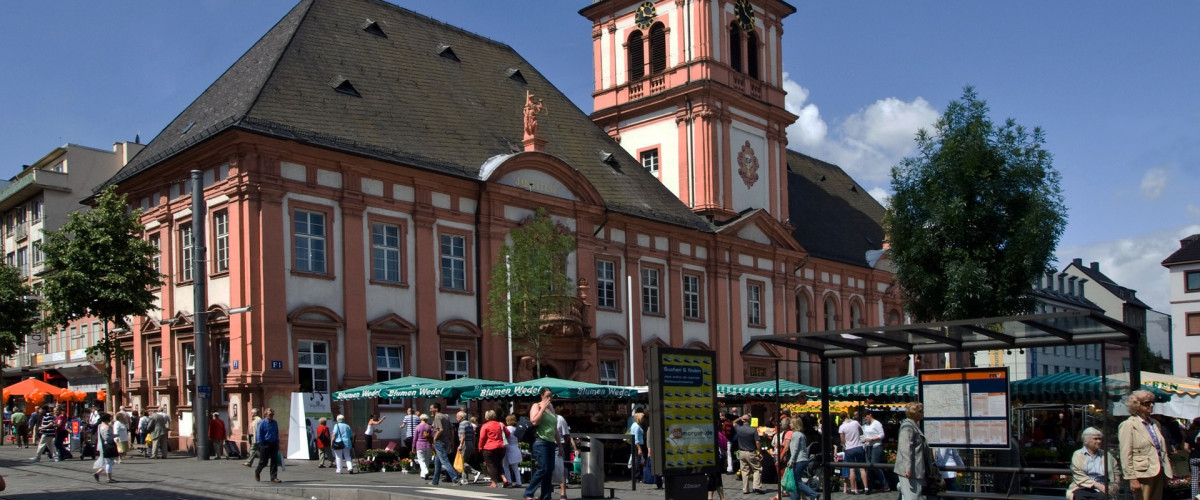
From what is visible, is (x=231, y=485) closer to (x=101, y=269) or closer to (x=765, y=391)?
(x=101, y=269)

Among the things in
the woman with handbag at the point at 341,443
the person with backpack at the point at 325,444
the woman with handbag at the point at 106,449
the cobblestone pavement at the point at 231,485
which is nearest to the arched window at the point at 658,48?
the cobblestone pavement at the point at 231,485

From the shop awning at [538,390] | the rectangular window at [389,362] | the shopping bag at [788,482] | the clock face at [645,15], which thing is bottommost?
the shopping bag at [788,482]

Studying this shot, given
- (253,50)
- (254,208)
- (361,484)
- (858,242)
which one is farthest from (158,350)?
(858,242)

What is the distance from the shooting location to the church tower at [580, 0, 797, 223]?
4375 centimetres

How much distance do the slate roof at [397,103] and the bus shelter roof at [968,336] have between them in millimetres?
17307

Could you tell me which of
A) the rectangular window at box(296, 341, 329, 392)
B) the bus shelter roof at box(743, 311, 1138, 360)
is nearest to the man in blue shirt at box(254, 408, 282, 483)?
the rectangular window at box(296, 341, 329, 392)

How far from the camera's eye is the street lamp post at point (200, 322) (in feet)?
87.9

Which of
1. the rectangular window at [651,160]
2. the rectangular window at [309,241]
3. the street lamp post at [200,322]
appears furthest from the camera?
the rectangular window at [651,160]

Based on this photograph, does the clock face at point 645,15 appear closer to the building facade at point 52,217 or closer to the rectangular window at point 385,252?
the rectangular window at point 385,252

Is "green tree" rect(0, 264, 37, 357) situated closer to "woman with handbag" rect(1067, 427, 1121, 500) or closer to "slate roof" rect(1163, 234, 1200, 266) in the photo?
"woman with handbag" rect(1067, 427, 1121, 500)

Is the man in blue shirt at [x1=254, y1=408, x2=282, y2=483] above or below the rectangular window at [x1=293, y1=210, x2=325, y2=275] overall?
below

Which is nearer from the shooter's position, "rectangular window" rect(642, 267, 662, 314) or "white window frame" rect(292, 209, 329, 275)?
"white window frame" rect(292, 209, 329, 275)

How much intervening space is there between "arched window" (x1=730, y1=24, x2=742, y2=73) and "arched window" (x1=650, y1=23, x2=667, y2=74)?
8.49 ft

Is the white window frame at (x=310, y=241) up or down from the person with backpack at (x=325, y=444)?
up
